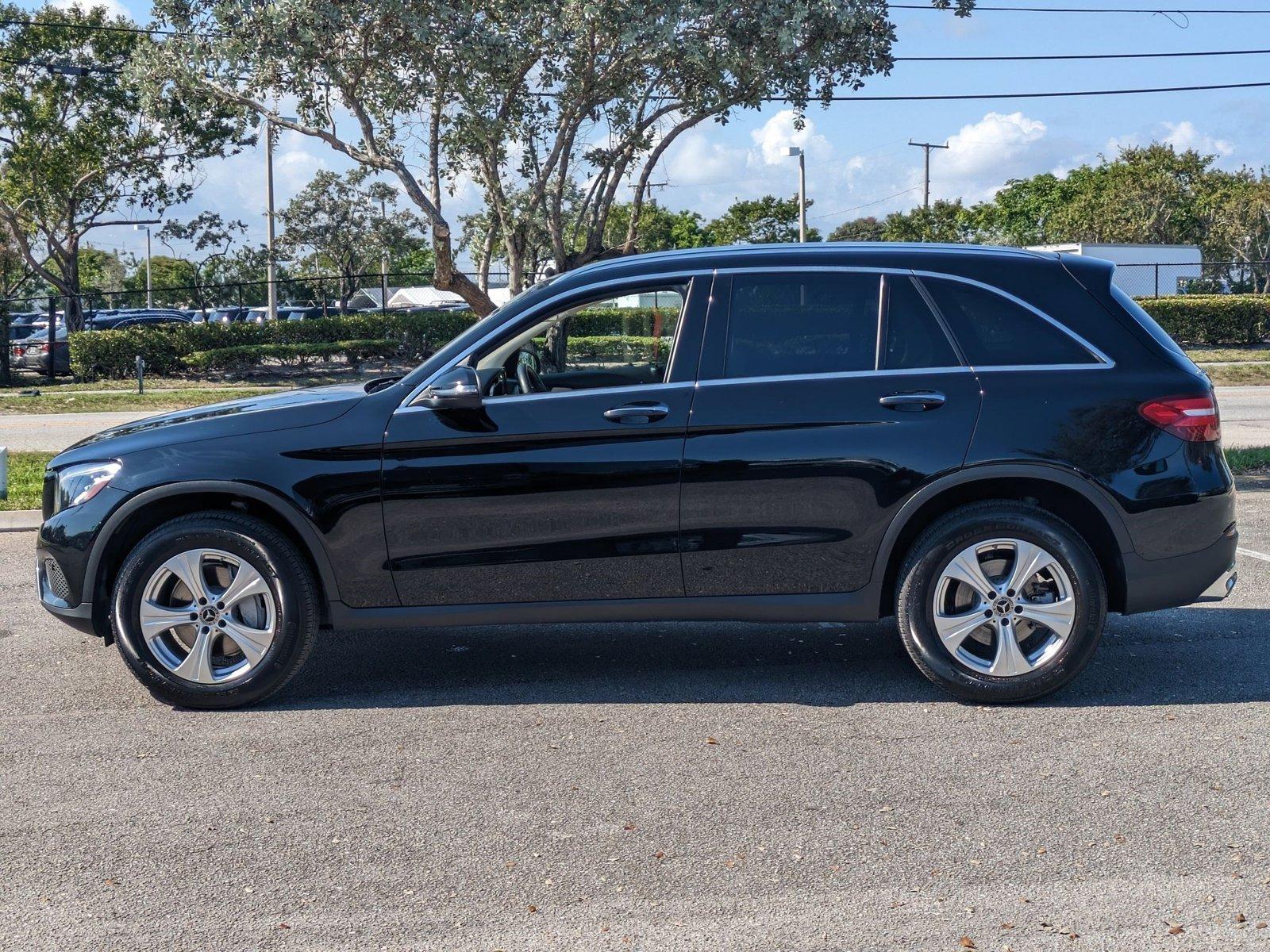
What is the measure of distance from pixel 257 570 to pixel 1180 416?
12.3ft

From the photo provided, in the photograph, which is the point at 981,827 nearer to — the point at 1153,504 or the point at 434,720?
the point at 1153,504

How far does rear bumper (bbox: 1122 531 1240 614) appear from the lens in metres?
5.43

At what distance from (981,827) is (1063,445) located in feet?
5.97

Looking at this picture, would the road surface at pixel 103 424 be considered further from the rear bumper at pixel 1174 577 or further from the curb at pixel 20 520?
the rear bumper at pixel 1174 577

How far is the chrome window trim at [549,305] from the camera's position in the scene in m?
5.49

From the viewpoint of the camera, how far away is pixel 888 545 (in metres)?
5.40

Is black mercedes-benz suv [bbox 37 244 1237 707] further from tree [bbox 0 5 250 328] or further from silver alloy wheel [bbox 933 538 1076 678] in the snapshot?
tree [bbox 0 5 250 328]

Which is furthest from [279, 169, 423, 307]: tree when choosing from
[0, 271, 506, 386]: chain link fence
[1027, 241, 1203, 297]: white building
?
[1027, 241, 1203, 297]: white building

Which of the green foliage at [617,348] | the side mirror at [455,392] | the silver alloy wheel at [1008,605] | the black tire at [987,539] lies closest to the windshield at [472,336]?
the side mirror at [455,392]

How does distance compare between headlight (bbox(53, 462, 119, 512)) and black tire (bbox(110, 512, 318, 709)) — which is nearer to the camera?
black tire (bbox(110, 512, 318, 709))

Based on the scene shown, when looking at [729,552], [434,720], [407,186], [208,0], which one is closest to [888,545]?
[729,552]

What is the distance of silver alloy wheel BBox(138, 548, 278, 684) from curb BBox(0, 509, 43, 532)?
5.00 m

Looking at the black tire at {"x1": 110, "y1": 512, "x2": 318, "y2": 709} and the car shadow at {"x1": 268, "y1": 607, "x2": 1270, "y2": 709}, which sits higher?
the black tire at {"x1": 110, "y1": 512, "x2": 318, "y2": 709}

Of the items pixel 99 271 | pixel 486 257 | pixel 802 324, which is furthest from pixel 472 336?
pixel 99 271
